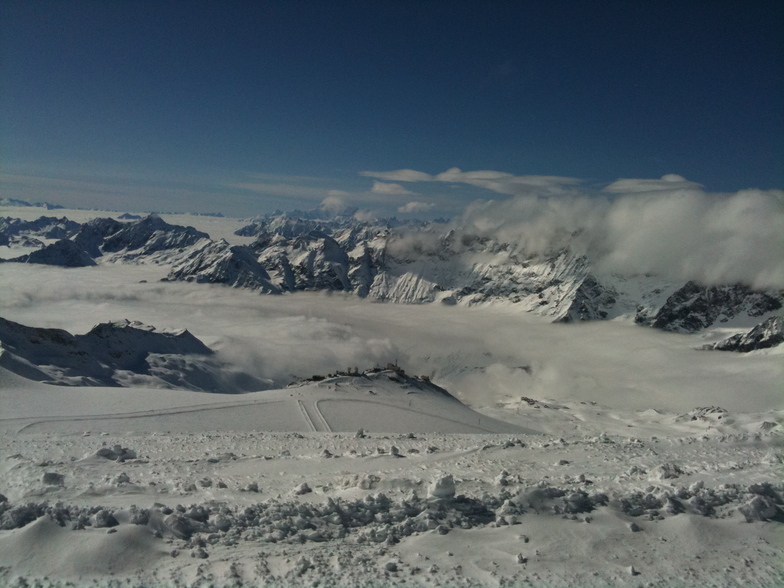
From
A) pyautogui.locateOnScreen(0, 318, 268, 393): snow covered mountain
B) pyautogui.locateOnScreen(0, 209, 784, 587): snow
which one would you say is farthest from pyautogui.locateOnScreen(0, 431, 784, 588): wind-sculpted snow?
pyautogui.locateOnScreen(0, 318, 268, 393): snow covered mountain

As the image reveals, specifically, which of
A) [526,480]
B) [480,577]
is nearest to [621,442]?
[526,480]

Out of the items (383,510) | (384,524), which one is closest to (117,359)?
(383,510)

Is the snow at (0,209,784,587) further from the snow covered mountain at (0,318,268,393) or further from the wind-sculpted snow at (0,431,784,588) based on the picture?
the snow covered mountain at (0,318,268,393)

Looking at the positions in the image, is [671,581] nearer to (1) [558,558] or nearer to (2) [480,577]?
(1) [558,558]

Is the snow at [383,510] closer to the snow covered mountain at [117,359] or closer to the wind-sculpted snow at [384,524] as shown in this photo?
the wind-sculpted snow at [384,524]

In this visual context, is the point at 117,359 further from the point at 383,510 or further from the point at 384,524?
the point at 384,524

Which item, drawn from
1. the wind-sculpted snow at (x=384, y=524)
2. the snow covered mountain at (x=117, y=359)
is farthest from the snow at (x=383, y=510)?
the snow covered mountain at (x=117, y=359)

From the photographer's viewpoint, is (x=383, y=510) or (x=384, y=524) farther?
(x=383, y=510)

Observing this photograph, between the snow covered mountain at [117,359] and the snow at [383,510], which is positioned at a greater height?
the snow at [383,510]
